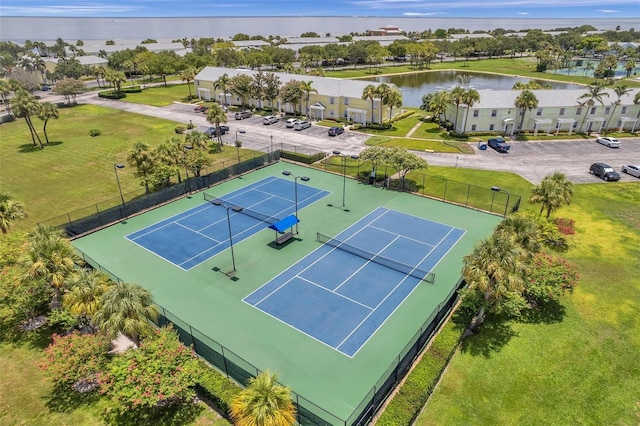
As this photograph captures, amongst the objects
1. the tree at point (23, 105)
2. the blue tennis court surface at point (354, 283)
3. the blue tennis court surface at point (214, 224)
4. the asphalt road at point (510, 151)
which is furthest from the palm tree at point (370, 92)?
the tree at point (23, 105)

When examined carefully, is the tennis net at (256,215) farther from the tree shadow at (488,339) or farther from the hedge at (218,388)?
the tree shadow at (488,339)

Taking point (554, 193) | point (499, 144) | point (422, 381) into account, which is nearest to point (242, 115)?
point (499, 144)

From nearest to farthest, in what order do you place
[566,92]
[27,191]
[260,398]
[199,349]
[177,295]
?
[260,398] → [199,349] → [177,295] → [27,191] → [566,92]

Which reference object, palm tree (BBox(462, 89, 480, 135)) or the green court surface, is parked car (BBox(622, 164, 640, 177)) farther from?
the green court surface

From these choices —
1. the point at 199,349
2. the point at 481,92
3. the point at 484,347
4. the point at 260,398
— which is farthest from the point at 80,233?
→ the point at 481,92

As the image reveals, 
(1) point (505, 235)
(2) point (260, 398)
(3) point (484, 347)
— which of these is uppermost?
(1) point (505, 235)

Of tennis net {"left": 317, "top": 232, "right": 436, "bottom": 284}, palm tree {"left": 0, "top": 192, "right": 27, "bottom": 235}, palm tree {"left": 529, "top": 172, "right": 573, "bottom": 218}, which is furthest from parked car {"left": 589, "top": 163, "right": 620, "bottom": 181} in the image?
palm tree {"left": 0, "top": 192, "right": 27, "bottom": 235}

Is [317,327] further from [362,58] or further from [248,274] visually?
[362,58]
